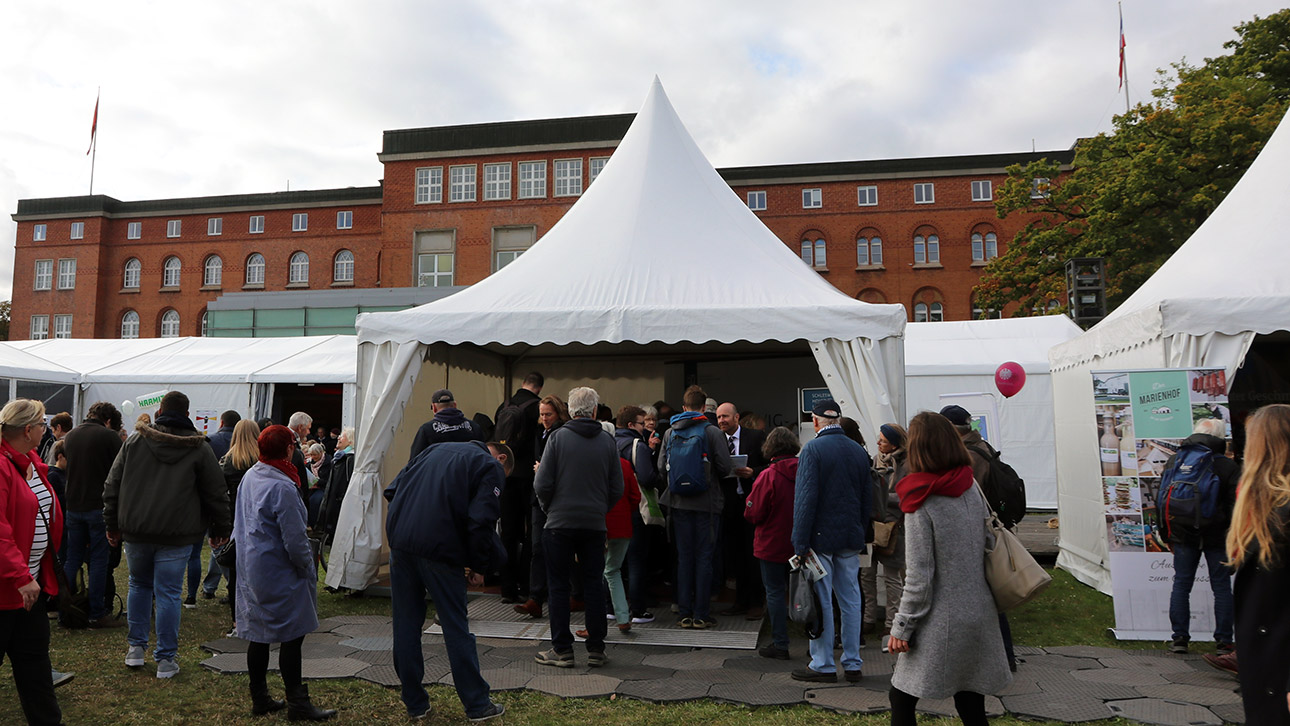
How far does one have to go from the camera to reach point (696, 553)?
614cm

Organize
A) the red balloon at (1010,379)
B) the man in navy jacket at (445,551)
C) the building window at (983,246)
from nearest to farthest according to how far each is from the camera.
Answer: the man in navy jacket at (445,551), the red balloon at (1010,379), the building window at (983,246)

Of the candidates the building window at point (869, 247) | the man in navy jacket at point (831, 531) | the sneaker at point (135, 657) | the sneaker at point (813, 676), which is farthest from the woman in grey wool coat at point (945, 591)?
the building window at point (869, 247)

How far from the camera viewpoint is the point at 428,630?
240 inches

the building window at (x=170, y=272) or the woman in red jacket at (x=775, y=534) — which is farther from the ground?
the building window at (x=170, y=272)

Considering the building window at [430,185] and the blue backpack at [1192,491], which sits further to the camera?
the building window at [430,185]

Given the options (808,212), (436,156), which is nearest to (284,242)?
(436,156)

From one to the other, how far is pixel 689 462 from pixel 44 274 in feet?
173

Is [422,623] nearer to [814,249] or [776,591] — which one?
[776,591]

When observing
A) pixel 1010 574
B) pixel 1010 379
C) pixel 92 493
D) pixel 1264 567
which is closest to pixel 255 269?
pixel 1010 379

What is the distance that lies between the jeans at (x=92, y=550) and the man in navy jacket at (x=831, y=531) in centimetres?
517

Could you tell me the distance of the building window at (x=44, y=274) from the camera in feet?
151

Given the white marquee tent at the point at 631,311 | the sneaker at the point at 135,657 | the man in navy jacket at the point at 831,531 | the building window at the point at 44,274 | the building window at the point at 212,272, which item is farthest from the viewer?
the building window at the point at 44,274

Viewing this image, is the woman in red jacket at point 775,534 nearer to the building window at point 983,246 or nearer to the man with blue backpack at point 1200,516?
the man with blue backpack at point 1200,516

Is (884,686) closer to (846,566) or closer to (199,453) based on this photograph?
(846,566)
